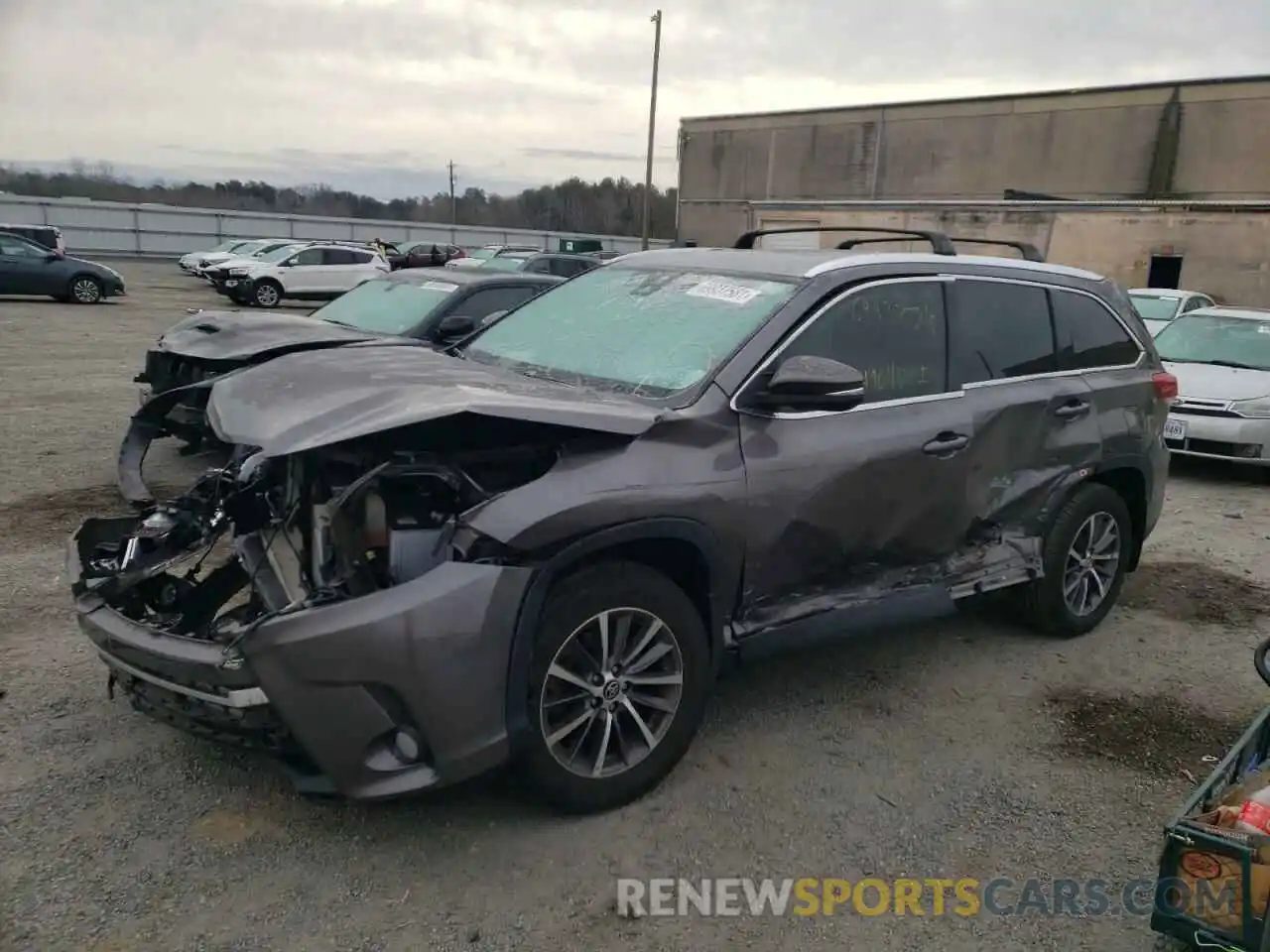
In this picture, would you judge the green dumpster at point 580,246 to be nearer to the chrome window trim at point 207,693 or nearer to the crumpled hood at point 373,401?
the crumpled hood at point 373,401

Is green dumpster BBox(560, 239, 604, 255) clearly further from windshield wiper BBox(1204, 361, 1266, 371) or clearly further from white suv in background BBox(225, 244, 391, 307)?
windshield wiper BBox(1204, 361, 1266, 371)

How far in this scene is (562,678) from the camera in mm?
3037

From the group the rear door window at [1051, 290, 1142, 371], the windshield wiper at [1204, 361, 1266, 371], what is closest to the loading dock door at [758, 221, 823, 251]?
the windshield wiper at [1204, 361, 1266, 371]

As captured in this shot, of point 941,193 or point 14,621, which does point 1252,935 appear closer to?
point 14,621

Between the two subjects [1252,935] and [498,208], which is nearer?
[1252,935]

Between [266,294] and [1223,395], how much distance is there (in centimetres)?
2156

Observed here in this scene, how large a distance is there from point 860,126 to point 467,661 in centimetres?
4661

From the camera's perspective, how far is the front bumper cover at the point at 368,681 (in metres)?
2.59

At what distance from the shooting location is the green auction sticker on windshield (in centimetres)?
387

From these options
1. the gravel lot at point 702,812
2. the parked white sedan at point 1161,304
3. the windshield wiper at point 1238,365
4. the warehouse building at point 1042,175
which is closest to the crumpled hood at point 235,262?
the warehouse building at point 1042,175

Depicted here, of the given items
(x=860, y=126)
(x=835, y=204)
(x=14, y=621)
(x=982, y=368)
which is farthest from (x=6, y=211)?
Answer: (x=982, y=368)

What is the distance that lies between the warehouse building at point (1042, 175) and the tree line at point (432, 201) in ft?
38.4

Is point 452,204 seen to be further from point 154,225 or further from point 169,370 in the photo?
point 169,370

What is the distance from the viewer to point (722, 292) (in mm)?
3971
